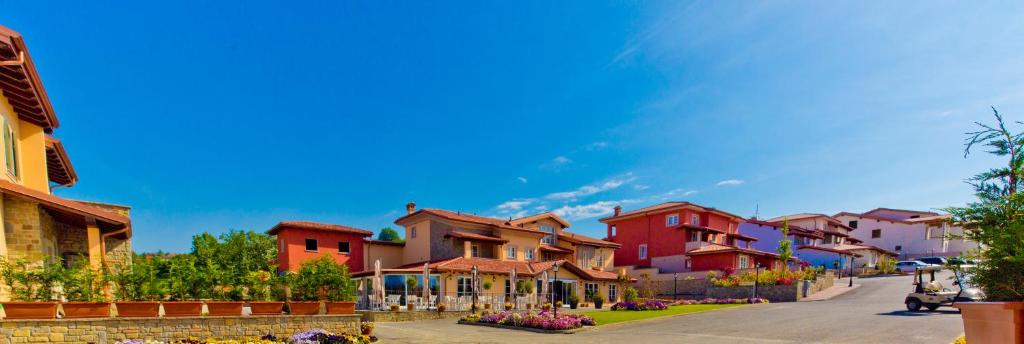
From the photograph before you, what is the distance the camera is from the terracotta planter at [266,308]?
52.7ft

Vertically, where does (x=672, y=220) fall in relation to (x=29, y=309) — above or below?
below

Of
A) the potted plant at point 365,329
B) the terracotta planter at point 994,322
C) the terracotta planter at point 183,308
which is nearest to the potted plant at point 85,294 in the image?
the terracotta planter at point 183,308

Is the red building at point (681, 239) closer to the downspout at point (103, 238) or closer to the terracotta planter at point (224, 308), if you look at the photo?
the terracotta planter at point (224, 308)

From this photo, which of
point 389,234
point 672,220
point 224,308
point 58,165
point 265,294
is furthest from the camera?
point 389,234

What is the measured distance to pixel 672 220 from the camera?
5156 cm

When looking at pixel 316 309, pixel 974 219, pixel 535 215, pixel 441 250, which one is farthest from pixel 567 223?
pixel 974 219

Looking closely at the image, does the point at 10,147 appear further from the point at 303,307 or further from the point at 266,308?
the point at 303,307

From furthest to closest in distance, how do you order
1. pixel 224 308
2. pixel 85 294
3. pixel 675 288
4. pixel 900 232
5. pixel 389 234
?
pixel 389 234 < pixel 900 232 < pixel 675 288 < pixel 224 308 < pixel 85 294

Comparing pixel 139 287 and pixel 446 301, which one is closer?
pixel 139 287

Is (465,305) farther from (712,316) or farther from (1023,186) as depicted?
(1023,186)

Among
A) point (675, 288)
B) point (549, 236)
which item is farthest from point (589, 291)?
point (549, 236)

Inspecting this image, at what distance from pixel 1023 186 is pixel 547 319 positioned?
719 inches

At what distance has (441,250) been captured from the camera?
39.9 meters

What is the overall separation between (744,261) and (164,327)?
1809 inches
